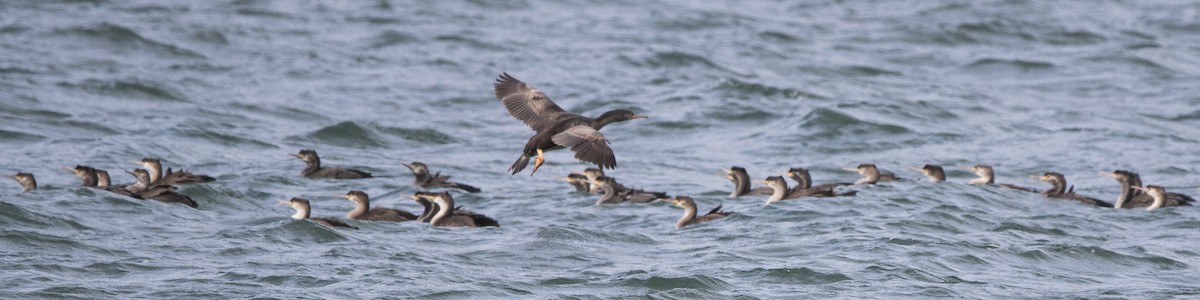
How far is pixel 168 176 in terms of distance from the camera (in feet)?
54.7

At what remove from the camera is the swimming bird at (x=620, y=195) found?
1648 cm

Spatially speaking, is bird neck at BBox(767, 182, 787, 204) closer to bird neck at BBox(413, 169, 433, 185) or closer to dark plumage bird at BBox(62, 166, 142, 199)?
bird neck at BBox(413, 169, 433, 185)

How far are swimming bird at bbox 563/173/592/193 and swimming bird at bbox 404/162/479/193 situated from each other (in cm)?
87

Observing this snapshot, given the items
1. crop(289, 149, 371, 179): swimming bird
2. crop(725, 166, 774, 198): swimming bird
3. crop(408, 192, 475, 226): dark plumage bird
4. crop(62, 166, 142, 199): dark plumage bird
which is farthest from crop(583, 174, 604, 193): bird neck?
crop(62, 166, 142, 199): dark plumage bird

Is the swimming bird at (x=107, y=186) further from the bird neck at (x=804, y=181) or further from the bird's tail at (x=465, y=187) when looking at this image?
the bird neck at (x=804, y=181)

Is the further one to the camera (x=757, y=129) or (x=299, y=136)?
(x=757, y=129)

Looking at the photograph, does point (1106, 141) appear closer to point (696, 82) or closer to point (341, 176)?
point (696, 82)

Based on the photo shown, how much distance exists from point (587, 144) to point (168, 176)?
5.75 metres

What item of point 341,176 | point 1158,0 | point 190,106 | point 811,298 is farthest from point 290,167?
point 1158,0

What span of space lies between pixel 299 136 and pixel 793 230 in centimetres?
757

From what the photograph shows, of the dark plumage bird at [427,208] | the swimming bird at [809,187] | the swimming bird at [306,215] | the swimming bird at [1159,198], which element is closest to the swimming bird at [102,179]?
the swimming bird at [306,215]

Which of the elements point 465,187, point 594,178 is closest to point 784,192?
point 594,178

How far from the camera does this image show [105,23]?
28.4 m

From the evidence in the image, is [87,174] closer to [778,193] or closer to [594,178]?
[594,178]
